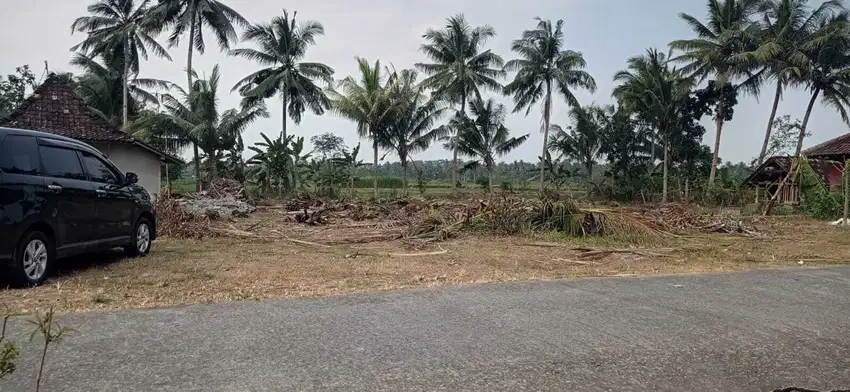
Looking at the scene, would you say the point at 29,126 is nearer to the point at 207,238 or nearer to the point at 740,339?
the point at 207,238

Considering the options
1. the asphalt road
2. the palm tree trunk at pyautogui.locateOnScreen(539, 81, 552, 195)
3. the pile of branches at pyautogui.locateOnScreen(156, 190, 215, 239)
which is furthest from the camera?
the palm tree trunk at pyautogui.locateOnScreen(539, 81, 552, 195)

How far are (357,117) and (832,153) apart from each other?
24.3m

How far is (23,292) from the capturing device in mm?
5715

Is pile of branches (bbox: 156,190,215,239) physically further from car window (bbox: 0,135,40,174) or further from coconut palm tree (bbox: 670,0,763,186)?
coconut palm tree (bbox: 670,0,763,186)

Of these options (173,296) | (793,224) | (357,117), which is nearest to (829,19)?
(793,224)

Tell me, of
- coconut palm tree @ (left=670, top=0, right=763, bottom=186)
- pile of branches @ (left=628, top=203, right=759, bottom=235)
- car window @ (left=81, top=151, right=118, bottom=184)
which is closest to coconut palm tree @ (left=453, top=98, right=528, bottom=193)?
coconut palm tree @ (left=670, top=0, right=763, bottom=186)

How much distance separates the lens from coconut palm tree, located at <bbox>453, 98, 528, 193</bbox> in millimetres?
37438

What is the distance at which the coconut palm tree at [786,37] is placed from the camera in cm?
2833

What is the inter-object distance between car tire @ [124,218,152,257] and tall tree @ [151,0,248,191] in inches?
851

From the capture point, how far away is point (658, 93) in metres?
31.6

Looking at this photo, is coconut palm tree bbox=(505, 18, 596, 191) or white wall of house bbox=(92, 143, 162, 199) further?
coconut palm tree bbox=(505, 18, 596, 191)

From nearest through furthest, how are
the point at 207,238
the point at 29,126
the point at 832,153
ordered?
1. the point at 207,238
2. the point at 29,126
3. the point at 832,153

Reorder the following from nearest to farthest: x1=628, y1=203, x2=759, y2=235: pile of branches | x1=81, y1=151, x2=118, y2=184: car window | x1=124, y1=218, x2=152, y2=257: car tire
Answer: x1=81, y1=151, x2=118, y2=184: car window, x1=124, y1=218, x2=152, y2=257: car tire, x1=628, y1=203, x2=759, y2=235: pile of branches

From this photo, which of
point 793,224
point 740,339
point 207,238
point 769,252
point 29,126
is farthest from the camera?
point 793,224
